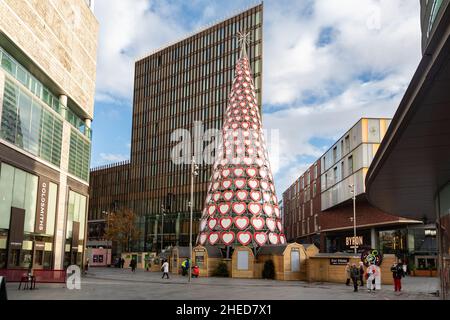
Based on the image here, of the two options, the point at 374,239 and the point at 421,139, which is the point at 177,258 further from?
the point at 421,139

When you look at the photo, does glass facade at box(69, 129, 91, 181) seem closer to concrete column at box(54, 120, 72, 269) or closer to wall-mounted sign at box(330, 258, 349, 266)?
concrete column at box(54, 120, 72, 269)

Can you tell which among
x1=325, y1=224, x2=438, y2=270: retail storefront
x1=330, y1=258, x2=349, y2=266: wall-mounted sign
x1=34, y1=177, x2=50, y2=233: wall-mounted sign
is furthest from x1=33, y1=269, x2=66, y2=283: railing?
x1=325, y1=224, x2=438, y2=270: retail storefront

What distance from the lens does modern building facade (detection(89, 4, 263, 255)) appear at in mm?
90875

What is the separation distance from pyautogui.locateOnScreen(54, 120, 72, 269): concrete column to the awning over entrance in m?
24.1

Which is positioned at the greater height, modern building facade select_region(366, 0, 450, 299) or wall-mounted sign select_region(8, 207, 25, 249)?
modern building facade select_region(366, 0, 450, 299)

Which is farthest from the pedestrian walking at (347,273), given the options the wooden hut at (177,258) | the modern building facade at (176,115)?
the modern building facade at (176,115)

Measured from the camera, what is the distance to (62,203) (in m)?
36.7

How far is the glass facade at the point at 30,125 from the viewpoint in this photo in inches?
1080

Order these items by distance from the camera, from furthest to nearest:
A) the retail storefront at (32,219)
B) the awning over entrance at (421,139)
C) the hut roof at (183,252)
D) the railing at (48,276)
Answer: the hut roof at (183,252) → the retail storefront at (32,219) → the railing at (48,276) → the awning over entrance at (421,139)

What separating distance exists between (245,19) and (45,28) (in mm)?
63626

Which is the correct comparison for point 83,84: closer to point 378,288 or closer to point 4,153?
point 4,153

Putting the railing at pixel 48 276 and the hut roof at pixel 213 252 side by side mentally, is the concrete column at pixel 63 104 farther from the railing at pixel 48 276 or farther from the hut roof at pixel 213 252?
the railing at pixel 48 276

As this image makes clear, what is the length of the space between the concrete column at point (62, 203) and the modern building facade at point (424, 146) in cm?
2340
